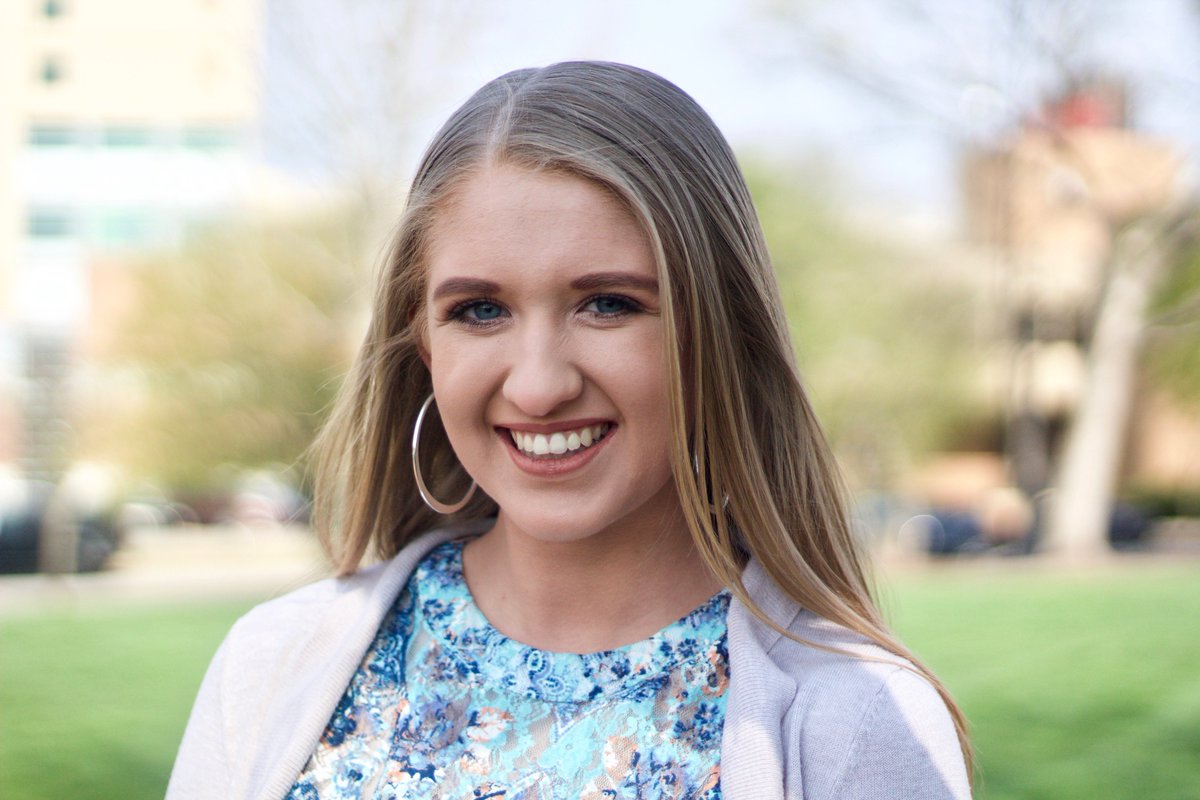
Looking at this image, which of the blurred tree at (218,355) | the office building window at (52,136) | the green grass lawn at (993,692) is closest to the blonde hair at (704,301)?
the green grass lawn at (993,692)

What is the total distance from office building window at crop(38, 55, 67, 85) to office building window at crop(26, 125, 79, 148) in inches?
230

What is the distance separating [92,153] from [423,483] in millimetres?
33983

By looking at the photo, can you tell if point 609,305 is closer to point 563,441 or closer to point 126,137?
point 563,441

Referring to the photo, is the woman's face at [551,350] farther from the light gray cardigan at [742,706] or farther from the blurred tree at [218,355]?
the blurred tree at [218,355]

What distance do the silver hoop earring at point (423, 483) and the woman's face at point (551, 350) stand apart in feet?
0.91

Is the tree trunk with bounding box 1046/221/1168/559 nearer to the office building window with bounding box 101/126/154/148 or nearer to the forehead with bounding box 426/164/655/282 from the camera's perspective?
the office building window with bounding box 101/126/154/148

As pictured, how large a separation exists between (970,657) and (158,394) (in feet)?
81.9

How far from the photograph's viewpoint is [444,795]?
1.80 m

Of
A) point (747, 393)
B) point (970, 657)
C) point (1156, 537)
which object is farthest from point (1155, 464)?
point (747, 393)

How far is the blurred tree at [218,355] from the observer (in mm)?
23797

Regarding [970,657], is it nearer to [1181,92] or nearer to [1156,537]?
[1181,92]

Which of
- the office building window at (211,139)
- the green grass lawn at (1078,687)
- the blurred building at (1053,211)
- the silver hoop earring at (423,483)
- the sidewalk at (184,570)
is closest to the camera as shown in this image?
the silver hoop earring at (423,483)

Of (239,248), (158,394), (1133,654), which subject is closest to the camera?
(1133,654)

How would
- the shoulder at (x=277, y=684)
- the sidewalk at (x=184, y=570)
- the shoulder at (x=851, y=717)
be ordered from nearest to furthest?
1. the shoulder at (x=851, y=717)
2. the shoulder at (x=277, y=684)
3. the sidewalk at (x=184, y=570)
